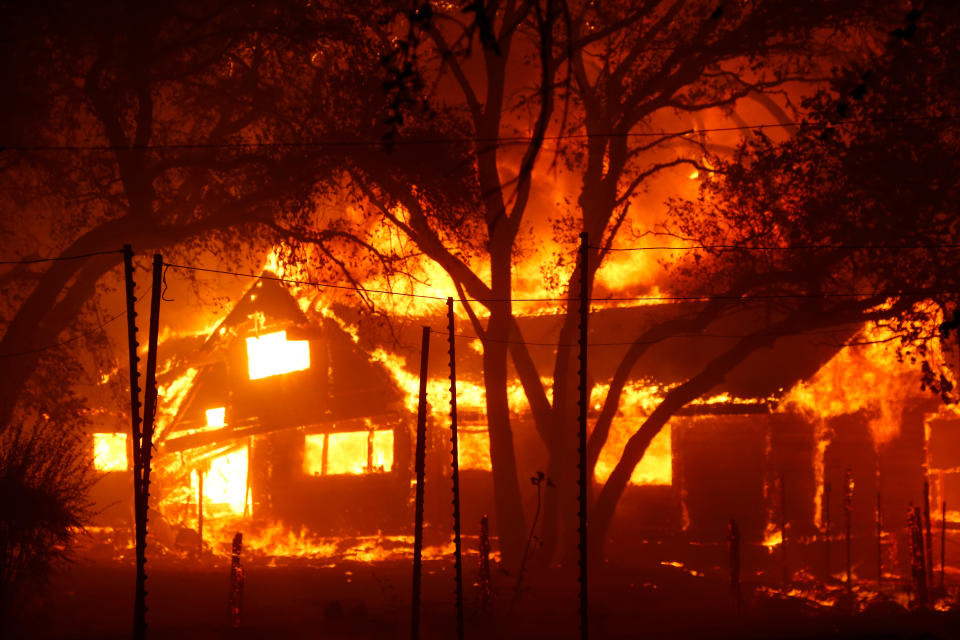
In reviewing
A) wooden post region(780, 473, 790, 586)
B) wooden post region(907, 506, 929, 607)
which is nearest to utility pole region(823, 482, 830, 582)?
wooden post region(780, 473, 790, 586)

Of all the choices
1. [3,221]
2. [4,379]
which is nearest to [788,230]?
[4,379]

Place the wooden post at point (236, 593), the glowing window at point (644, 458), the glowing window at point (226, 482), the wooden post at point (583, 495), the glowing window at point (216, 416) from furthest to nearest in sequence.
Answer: the glowing window at point (216, 416) → the glowing window at point (226, 482) → the glowing window at point (644, 458) → the wooden post at point (236, 593) → the wooden post at point (583, 495)

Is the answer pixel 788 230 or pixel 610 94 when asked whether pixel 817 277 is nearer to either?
pixel 788 230

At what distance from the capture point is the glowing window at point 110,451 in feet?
118

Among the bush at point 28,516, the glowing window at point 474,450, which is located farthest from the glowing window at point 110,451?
the bush at point 28,516

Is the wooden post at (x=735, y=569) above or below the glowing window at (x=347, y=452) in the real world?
below

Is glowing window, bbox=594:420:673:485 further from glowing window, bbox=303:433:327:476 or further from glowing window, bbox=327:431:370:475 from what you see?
glowing window, bbox=303:433:327:476

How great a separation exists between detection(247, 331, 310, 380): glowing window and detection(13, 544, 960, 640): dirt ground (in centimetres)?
981

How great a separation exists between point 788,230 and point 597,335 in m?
10.4

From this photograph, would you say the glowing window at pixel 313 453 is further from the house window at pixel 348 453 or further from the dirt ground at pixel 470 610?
the dirt ground at pixel 470 610

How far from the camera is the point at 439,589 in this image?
2103 cm

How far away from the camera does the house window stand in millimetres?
29797

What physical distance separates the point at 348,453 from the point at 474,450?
466cm

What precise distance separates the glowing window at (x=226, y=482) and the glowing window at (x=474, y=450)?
871 centimetres
